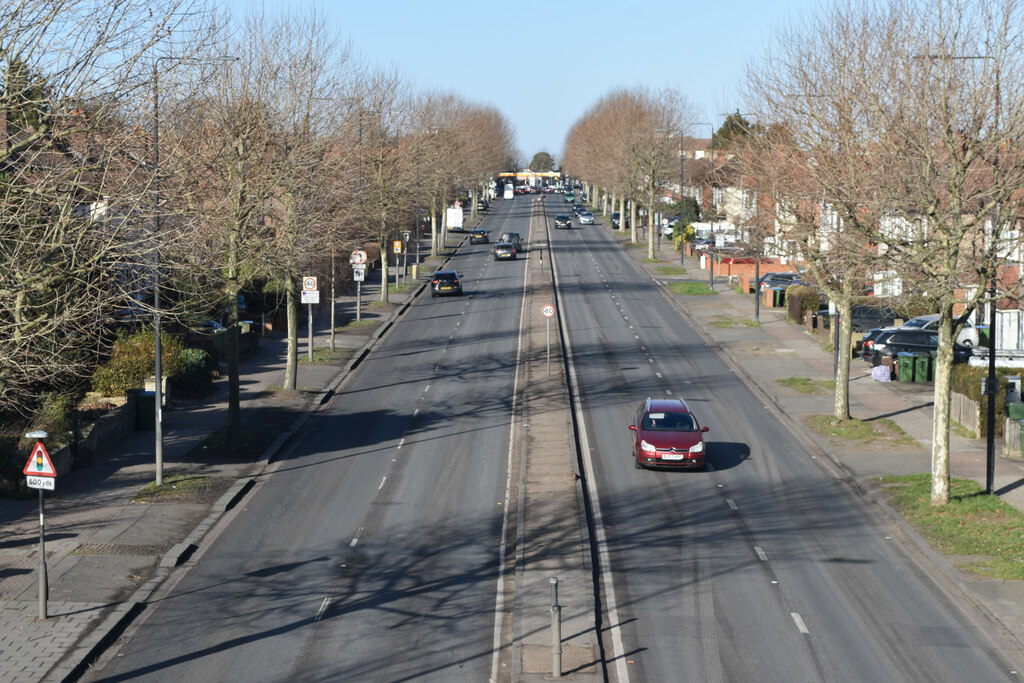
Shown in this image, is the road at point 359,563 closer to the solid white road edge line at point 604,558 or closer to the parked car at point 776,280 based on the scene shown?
the solid white road edge line at point 604,558

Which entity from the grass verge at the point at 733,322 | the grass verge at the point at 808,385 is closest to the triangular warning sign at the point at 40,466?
the grass verge at the point at 808,385

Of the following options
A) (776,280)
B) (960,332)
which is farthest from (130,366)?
(776,280)

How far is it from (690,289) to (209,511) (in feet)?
150

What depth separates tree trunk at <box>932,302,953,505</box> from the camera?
23672mm

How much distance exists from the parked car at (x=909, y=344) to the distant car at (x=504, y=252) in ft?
144

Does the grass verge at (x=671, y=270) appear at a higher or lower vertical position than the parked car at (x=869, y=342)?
higher

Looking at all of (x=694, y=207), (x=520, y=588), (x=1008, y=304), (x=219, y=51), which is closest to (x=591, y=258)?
(x=694, y=207)

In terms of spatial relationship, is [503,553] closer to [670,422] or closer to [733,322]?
[670,422]

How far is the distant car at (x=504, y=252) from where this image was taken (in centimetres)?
8300

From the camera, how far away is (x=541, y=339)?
48.0 meters

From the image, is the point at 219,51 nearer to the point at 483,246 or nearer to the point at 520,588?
the point at 520,588

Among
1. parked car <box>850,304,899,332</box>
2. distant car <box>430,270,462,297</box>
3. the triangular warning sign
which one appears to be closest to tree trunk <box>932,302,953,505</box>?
the triangular warning sign

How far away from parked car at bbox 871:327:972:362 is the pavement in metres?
1.09

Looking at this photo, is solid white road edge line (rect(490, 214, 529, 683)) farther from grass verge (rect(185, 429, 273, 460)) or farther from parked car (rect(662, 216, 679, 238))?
parked car (rect(662, 216, 679, 238))
